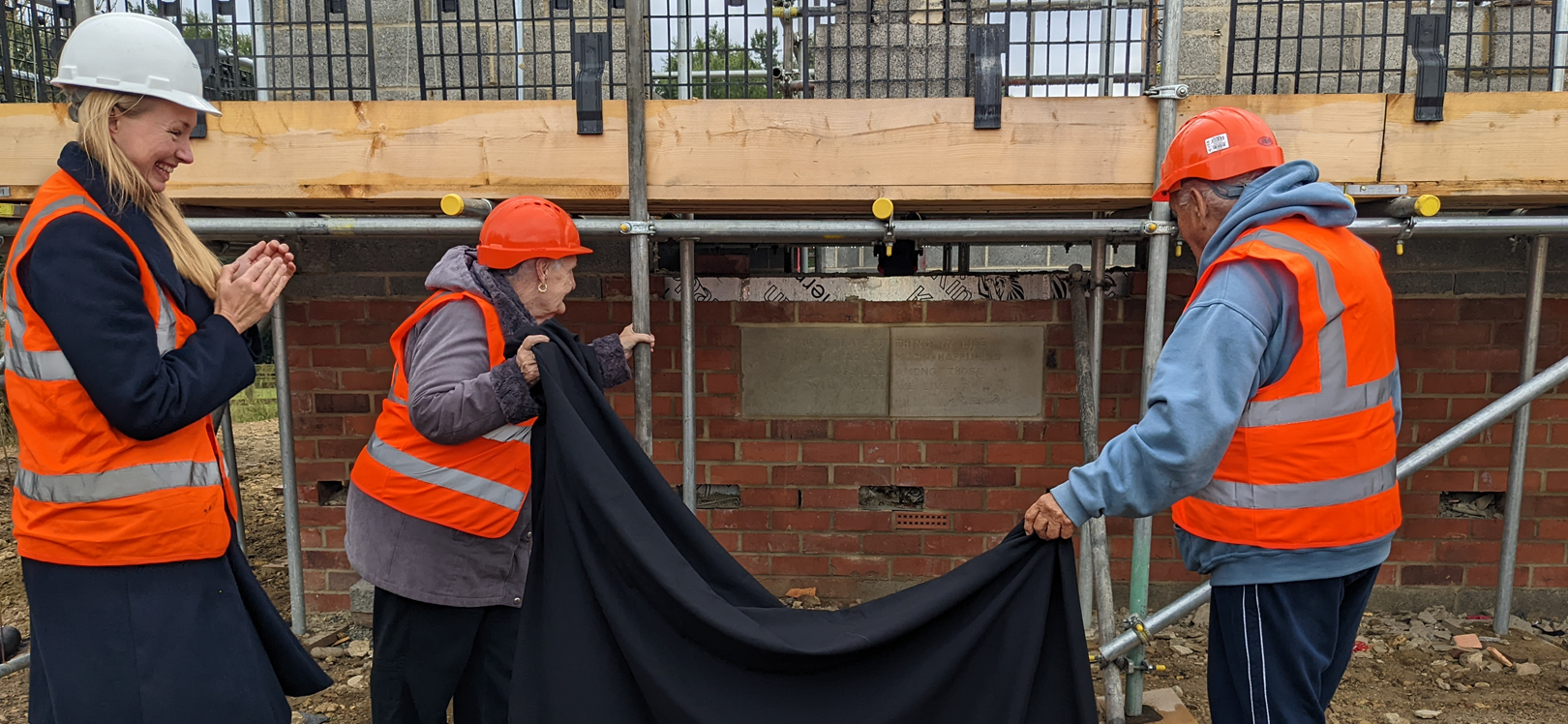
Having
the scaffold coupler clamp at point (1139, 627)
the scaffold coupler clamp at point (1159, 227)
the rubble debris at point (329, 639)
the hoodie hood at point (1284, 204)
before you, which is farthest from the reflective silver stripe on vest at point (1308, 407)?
the rubble debris at point (329, 639)

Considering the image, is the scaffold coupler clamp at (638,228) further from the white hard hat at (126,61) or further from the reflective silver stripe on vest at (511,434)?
the white hard hat at (126,61)

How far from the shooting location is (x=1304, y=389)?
2178 millimetres

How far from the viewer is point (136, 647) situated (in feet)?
6.49

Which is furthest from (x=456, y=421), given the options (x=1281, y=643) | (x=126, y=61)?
(x=1281, y=643)

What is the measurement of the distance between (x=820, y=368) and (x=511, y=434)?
2090mm

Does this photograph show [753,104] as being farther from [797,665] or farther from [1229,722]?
[1229,722]

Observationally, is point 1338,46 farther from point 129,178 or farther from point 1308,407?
point 129,178

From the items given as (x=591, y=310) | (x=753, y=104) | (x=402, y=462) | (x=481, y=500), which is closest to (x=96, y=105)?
(x=402, y=462)

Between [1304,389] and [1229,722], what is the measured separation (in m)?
0.89

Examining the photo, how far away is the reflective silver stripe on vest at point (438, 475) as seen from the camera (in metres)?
2.65

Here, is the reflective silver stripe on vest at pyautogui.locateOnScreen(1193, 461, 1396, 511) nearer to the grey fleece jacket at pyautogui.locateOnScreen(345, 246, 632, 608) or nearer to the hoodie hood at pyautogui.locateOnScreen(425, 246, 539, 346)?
the grey fleece jacket at pyautogui.locateOnScreen(345, 246, 632, 608)

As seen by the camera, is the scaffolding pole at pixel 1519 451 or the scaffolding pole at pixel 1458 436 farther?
the scaffolding pole at pixel 1519 451

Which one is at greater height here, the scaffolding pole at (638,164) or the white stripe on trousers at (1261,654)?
the scaffolding pole at (638,164)

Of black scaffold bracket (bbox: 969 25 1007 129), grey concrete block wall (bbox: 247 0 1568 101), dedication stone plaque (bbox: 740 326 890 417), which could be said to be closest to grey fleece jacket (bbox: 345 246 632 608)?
black scaffold bracket (bbox: 969 25 1007 129)
